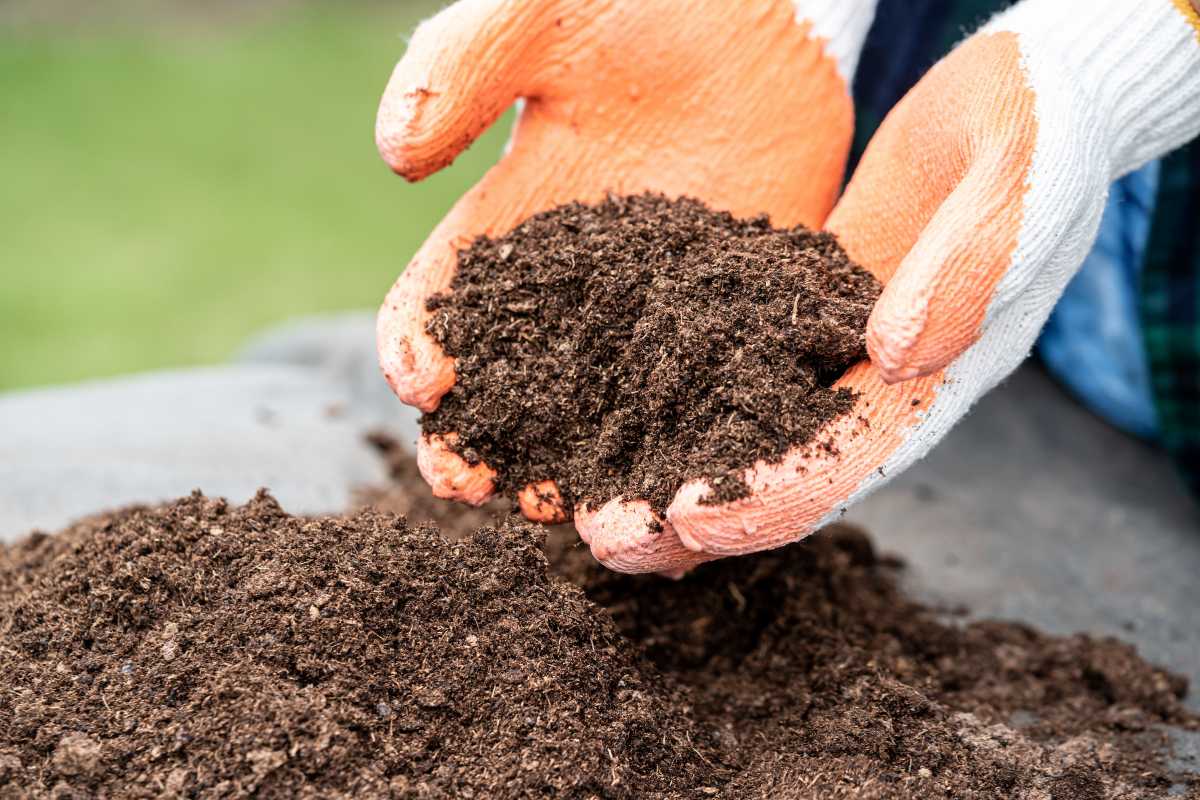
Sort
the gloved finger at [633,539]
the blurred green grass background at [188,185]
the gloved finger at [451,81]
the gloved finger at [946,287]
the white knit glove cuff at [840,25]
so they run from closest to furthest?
the gloved finger at [946,287] → the gloved finger at [633,539] → the gloved finger at [451,81] → the white knit glove cuff at [840,25] → the blurred green grass background at [188,185]

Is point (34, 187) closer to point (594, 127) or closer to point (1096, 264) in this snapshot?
point (594, 127)

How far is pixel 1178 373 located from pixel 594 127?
1.34m

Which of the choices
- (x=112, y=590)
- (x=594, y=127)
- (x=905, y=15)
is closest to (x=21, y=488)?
(x=112, y=590)

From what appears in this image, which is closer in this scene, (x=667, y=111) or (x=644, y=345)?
(x=644, y=345)

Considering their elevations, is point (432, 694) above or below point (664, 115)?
below

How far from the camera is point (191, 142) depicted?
5.77 meters

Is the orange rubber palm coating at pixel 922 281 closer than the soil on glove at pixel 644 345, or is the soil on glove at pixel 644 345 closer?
the orange rubber palm coating at pixel 922 281

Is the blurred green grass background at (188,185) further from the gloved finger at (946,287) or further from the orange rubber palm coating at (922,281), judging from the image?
the gloved finger at (946,287)

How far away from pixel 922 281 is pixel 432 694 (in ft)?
2.32

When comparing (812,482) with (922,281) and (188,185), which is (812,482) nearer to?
(922,281)

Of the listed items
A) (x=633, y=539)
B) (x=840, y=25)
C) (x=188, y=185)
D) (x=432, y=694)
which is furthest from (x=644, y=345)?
(x=188, y=185)

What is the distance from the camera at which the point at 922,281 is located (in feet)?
3.51

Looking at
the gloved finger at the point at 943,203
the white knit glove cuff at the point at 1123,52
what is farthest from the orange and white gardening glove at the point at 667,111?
the white knit glove cuff at the point at 1123,52

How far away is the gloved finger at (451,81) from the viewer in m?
1.30
